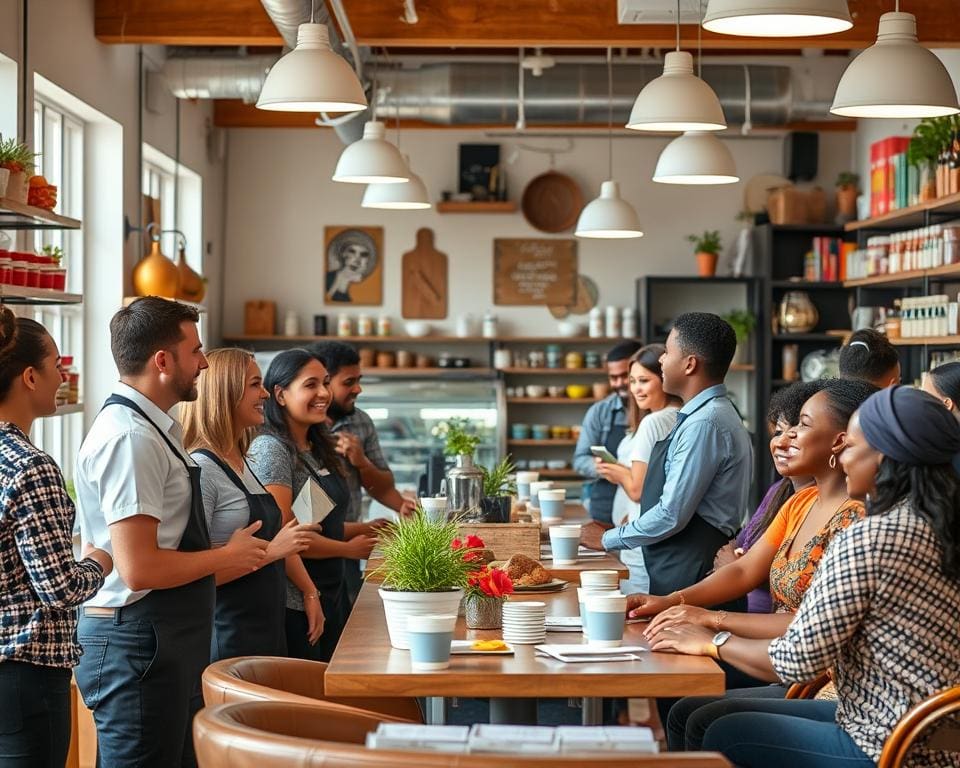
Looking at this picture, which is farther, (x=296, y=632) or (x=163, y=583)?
(x=296, y=632)

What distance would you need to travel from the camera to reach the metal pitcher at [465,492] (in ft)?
15.0

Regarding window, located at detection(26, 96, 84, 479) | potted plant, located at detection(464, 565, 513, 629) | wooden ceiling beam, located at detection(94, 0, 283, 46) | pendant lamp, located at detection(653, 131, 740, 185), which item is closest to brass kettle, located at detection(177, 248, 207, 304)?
window, located at detection(26, 96, 84, 479)

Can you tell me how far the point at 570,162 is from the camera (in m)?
10.5

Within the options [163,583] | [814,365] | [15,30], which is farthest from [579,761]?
[814,365]

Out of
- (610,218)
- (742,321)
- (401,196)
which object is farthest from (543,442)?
(401,196)

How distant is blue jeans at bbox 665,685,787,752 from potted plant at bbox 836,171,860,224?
6.75 metres

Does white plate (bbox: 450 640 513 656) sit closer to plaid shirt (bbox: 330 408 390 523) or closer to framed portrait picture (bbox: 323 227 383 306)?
plaid shirt (bbox: 330 408 390 523)

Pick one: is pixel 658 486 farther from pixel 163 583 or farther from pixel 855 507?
pixel 163 583

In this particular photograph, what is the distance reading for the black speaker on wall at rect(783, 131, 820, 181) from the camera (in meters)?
10.2

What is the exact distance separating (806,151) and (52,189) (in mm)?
6646

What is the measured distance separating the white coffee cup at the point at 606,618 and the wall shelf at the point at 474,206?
24.4 ft

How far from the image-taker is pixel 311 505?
4633 mm

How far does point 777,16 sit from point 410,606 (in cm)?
173

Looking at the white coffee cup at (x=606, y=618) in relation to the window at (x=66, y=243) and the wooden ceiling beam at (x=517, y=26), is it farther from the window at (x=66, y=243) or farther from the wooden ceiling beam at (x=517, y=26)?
the wooden ceiling beam at (x=517, y=26)
